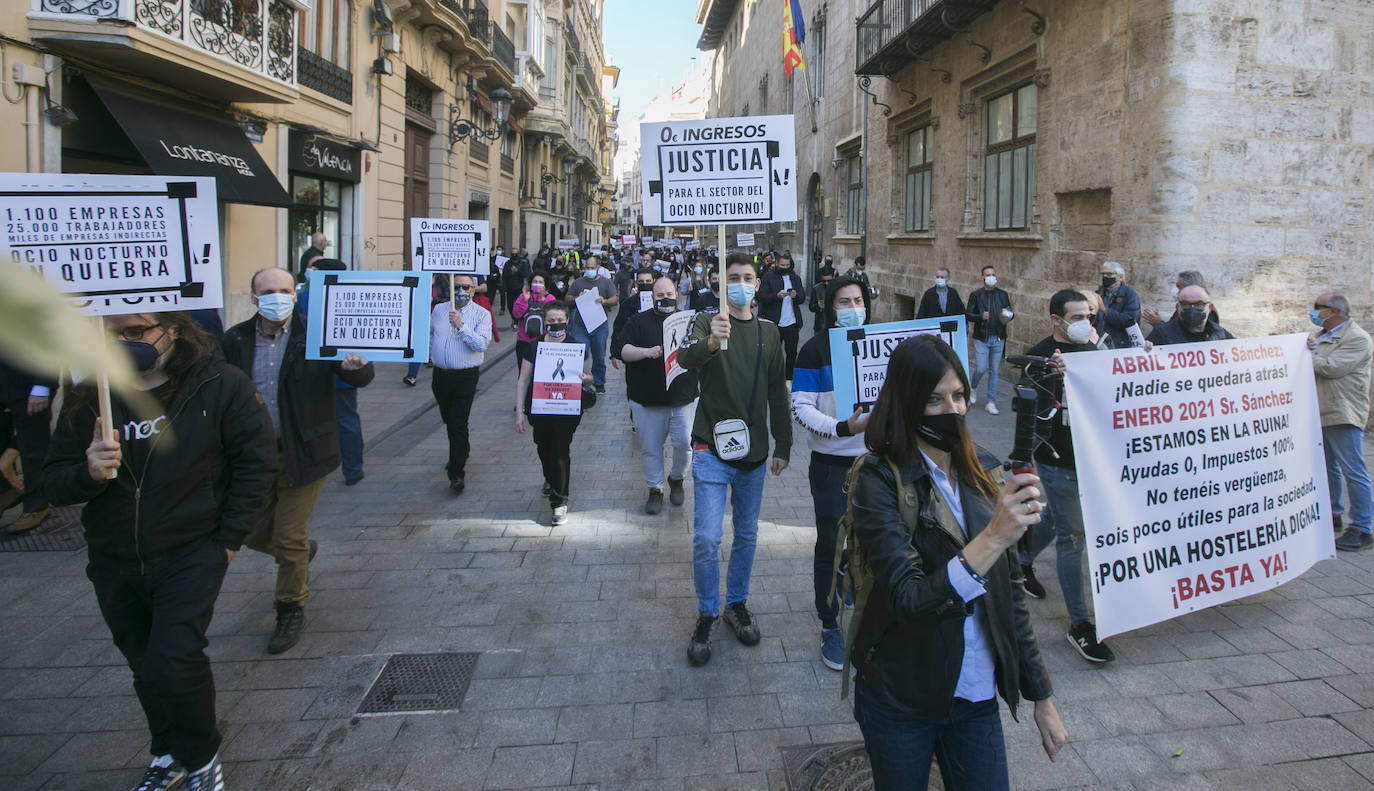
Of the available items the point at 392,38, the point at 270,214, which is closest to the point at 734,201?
the point at 270,214

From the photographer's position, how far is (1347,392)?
5.86 meters

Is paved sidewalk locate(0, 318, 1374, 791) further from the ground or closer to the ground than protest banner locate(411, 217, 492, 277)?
closer to the ground

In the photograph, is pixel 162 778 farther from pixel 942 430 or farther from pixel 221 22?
pixel 221 22

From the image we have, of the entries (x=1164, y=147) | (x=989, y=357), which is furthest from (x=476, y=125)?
(x=1164, y=147)

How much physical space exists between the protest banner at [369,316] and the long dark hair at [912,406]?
11.6ft

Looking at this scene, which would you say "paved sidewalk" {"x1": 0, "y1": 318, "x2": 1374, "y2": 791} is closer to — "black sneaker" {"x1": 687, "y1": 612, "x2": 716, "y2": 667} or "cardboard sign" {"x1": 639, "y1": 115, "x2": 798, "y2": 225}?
"black sneaker" {"x1": 687, "y1": 612, "x2": 716, "y2": 667}

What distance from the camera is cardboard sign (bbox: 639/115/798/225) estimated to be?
16.6 ft

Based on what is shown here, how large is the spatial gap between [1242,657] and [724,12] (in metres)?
57.1

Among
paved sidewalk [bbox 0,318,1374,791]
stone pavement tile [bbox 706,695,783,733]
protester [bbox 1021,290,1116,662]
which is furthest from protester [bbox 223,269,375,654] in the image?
protester [bbox 1021,290,1116,662]

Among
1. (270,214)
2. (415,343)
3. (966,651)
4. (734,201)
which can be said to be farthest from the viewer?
(270,214)

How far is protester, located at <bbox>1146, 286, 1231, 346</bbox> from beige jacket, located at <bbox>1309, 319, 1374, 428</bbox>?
747mm

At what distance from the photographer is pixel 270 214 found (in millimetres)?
13633

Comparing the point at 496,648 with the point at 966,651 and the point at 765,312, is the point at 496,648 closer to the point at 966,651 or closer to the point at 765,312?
the point at 966,651

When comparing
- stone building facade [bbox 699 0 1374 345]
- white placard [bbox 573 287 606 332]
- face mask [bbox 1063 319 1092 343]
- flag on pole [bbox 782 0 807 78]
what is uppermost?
flag on pole [bbox 782 0 807 78]
